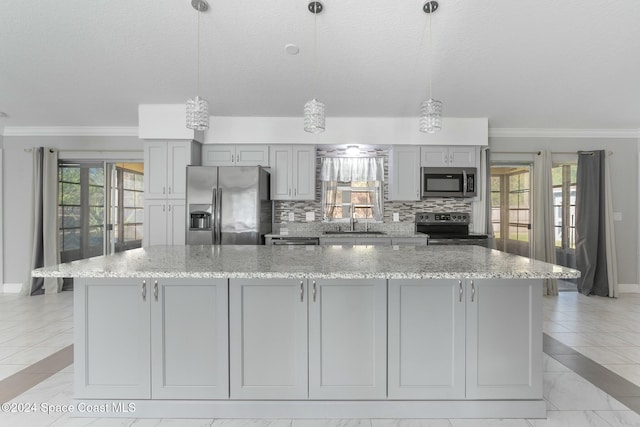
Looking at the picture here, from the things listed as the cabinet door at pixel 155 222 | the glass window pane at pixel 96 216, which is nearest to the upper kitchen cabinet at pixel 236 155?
the cabinet door at pixel 155 222

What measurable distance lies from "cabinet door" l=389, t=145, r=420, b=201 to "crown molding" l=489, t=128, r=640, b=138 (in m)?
1.33

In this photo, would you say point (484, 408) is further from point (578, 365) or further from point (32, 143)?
point (32, 143)

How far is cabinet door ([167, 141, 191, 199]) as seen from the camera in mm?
4465

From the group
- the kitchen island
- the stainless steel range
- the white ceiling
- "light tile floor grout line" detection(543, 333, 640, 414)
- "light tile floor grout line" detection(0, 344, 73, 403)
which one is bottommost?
"light tile floor grout line" detection(0, 344, 73, 403)

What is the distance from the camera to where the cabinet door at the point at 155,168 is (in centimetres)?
446

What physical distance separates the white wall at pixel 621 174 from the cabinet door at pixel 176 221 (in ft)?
14.9

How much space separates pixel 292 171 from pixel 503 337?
3.44 metres

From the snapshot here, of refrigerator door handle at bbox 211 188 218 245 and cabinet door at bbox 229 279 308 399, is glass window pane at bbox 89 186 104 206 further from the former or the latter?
cabinet door at bbox 229 279 308 399

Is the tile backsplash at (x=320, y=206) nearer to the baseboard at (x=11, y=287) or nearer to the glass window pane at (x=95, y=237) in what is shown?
the glass window pane at (x=95, y=237)

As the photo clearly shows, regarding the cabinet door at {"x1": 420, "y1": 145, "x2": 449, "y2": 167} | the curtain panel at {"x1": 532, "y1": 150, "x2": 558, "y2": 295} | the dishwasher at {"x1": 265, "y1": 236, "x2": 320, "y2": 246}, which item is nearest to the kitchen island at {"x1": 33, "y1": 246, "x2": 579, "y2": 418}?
the dishwasher at {"x1": 265, "y1": 236, "x2": 320, "y2": 246}

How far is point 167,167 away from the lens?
4.47 m

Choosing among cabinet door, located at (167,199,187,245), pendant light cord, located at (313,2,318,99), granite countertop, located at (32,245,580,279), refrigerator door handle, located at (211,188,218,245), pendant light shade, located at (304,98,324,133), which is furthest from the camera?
cabinet door, located at (167,199,187,245)

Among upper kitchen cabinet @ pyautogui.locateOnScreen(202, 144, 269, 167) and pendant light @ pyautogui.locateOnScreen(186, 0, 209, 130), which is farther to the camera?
upper kitchen cabinet @ pyautogui.locateOnScreen(202, 144, 269, 167)

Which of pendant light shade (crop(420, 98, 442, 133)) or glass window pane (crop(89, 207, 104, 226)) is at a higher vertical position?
pendant light shade (crop(420, 98, 442, 133))
